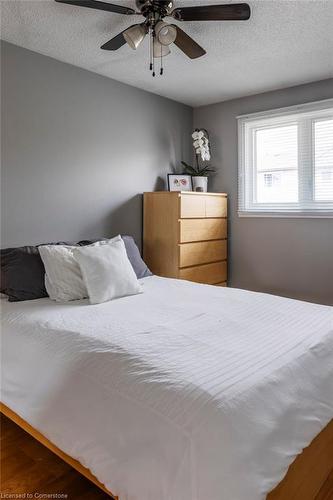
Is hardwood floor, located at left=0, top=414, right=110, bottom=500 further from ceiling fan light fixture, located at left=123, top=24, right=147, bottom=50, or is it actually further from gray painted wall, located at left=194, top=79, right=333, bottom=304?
gray painted wall, located at left=194, top=79, right=333, bottom=304

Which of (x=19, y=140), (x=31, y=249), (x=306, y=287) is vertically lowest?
(x=306, y=287)

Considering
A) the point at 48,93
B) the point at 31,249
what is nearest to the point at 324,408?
the point at 31,249

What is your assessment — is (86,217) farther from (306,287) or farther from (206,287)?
(306,287)

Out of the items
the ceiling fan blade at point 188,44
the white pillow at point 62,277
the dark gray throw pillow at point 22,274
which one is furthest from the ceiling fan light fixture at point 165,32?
the dark gray throw pillow at point 22,274

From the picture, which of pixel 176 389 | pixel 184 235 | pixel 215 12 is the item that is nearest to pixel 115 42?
pixel 215 12

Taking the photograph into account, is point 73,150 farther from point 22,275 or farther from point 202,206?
point 202,206

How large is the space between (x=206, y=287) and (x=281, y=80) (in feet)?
6.60

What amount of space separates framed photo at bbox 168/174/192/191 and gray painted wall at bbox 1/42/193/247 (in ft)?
0.39

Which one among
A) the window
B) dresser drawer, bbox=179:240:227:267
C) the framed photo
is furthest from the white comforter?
the framed photo

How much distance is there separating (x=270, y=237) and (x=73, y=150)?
2.02 meters

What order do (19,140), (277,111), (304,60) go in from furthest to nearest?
(277,111)
(304,60)
(19,140)

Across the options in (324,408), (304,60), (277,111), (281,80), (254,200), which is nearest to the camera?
(324,408)

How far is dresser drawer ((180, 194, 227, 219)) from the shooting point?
326cm

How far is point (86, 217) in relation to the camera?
302 centimetres
